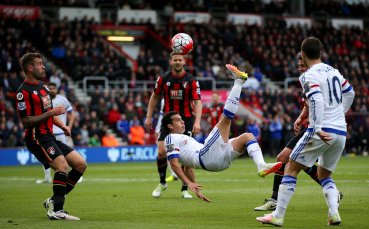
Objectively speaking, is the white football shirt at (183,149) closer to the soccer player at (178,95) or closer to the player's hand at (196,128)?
the player's hand at (196,128)

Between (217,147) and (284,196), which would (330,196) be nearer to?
(284,196)

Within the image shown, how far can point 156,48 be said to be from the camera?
45031 millimetres

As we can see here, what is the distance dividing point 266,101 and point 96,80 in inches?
321

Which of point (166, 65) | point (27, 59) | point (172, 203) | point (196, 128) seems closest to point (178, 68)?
point (196, 128)

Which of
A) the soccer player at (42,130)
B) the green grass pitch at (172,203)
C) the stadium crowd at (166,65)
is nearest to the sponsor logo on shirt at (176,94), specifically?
the green grass pitch at (172,203)

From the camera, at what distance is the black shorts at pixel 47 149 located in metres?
12.2

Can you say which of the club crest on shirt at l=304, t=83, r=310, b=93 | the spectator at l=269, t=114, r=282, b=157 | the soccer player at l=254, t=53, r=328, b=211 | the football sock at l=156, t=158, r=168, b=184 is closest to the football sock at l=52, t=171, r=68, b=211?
the soccer player at l=254, t=53, r=328, b=211

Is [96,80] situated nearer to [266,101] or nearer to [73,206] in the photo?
[266,101]

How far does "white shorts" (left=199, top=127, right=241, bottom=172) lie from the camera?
478 inches

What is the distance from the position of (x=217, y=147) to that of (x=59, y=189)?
7.95 feet

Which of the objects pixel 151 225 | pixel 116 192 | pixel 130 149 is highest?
pixel 151 225

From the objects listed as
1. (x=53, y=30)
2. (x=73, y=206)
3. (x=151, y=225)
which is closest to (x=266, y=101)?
(x=53, y=30)

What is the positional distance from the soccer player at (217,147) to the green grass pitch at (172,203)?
0.75 meters

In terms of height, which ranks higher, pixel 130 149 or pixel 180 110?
pixel 180 110
